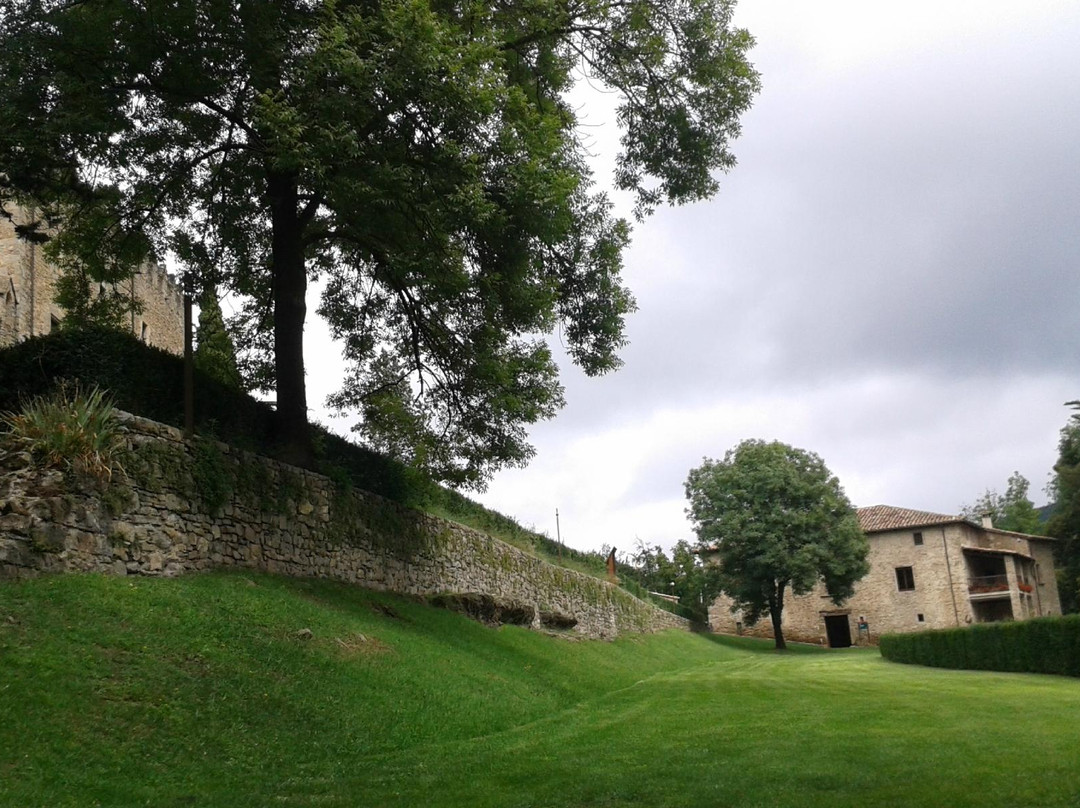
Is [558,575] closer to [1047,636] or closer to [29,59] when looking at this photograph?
[1047,636]

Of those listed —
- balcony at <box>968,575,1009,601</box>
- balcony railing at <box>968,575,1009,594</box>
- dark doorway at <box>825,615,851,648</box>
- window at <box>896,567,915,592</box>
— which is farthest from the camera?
dark doorway at <box>825,615,851,648</box>

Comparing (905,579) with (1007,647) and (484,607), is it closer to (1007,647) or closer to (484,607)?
(1007,647)

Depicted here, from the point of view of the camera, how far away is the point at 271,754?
28.0 feet

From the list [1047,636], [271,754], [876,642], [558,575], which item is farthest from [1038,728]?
[876,642]

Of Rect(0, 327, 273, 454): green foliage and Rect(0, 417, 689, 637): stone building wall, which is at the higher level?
Rect(0, 327, 273, 454): green foliage

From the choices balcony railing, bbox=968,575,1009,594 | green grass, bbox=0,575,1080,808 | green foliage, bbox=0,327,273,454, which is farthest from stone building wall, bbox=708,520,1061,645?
green foliage, bbox=0,327,273,454

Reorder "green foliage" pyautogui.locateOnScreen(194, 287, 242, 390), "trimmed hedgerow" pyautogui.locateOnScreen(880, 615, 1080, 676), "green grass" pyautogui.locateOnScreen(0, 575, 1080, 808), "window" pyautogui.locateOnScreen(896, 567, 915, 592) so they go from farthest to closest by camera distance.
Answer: "window" pyautogui.locateOnScreen(896, 567, 915, 592) → "trimmed hedgerow" pyautogui.locateOnScreen(880, 615, 1080, 676) → "green foliage" pyautogui.locateOnScreen(194, 287, 242, 390) → "green grass" pyautogui.locateOnScreen(0, 575, 1080, 808)

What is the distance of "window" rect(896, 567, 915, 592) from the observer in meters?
56.6

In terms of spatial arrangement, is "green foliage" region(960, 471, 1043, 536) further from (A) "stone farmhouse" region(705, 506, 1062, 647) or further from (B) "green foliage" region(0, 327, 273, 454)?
(B) "green foliage" region(0, 327, 273, 454)

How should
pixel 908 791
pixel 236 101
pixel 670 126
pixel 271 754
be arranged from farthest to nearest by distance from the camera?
1. pixel 670 126
2. pixel 236 101
3. pixel 271 754
4. pixel 908 791

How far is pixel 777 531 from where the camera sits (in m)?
48.3

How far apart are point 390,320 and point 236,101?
583cm

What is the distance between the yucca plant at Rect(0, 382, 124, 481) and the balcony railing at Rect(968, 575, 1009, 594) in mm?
55230

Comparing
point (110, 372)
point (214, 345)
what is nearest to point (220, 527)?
point (110, 372)
